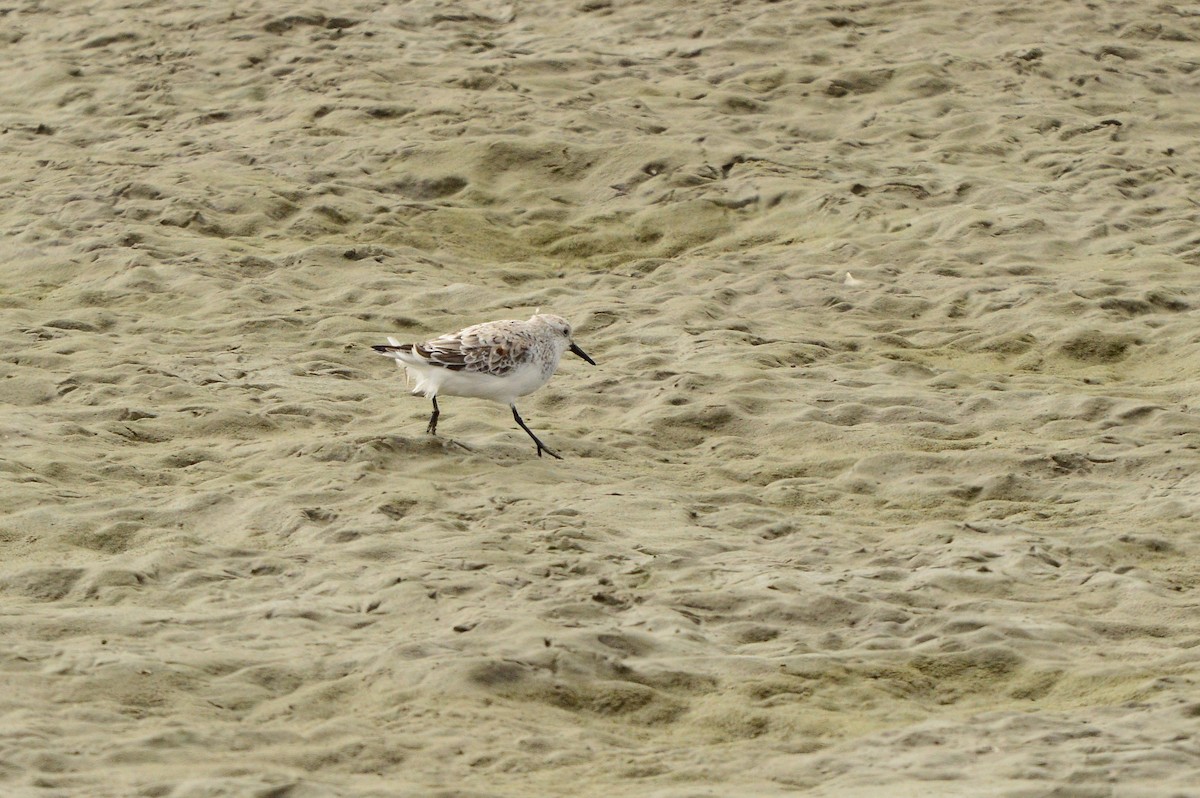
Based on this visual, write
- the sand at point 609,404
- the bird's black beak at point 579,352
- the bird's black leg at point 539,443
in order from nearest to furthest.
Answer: the sand at point 609,404 < the bird's black leg at point 539,443 < the bird's black beak at point 579,352

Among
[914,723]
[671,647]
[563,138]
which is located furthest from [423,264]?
[914,723]

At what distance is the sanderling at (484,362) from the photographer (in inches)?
283

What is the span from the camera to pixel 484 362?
7184 mm

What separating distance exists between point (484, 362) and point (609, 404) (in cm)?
113

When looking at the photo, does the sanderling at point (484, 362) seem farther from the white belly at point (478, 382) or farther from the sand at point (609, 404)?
the sand at point (609, 404)

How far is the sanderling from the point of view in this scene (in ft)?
23.6

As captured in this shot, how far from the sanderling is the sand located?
27 cm

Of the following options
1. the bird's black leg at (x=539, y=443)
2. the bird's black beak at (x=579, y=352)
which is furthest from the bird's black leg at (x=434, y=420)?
the bird's black beak at (x=579, y=352)

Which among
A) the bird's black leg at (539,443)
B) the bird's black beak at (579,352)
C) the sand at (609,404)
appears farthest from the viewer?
the bird's black beak at (579,352)

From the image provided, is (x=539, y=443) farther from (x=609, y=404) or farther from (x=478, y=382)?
(x=609, y=404)

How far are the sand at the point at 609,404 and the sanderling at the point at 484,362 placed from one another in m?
0.27

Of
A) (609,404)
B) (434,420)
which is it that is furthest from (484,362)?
(609,404)

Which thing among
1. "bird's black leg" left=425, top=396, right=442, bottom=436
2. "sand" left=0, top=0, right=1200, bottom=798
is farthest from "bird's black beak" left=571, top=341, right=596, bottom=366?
"bird's black leg" left=425, top=396, right=442, bottom=436

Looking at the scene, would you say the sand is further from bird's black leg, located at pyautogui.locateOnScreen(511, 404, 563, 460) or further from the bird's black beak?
the bird's black beak
